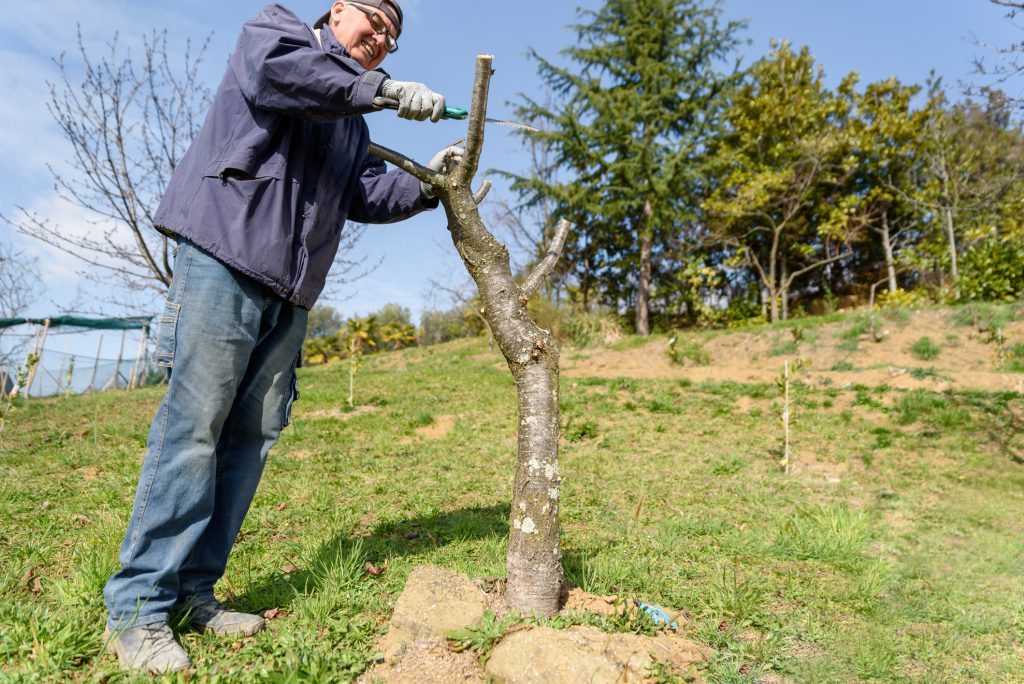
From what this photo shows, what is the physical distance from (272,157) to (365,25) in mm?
658

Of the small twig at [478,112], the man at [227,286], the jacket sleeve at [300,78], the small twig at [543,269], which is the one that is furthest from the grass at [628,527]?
Answer: the jacket sleeve at [300,78]

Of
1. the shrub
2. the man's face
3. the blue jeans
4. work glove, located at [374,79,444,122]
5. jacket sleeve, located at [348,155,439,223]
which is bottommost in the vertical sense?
the blue jeans

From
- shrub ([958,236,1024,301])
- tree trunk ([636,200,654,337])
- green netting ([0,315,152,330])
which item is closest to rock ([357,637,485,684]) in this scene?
green netting ([0,315,152,330])

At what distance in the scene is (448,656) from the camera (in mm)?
1886

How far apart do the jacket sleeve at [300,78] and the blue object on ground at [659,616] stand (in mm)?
1956

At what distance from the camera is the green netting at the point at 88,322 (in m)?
11.8

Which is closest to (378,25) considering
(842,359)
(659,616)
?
(659,616)

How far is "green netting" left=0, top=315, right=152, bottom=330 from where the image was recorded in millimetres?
11813

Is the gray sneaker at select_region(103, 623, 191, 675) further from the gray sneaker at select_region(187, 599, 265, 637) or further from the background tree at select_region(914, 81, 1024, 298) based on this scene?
the background tree at select_region(914, 81, 1024, 298)

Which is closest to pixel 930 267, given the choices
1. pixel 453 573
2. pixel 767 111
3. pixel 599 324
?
pixel 767 111

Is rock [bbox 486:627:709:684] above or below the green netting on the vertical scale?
below

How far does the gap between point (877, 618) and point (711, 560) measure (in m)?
0.79

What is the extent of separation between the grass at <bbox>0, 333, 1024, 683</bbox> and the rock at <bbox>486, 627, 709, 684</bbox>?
12 centimetres

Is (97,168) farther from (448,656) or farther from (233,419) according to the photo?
(448,656)
